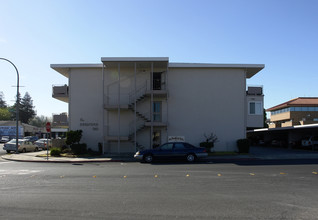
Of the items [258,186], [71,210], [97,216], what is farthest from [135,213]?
[258,186]

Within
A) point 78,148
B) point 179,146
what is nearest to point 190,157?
point 179,146

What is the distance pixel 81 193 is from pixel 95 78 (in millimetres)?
17405

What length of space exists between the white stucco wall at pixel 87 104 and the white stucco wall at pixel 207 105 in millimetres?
6474

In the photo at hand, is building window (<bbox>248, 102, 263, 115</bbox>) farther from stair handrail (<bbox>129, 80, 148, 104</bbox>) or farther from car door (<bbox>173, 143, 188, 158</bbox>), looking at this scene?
car door (<bbox>173, 143, 188, 158</bbox>)

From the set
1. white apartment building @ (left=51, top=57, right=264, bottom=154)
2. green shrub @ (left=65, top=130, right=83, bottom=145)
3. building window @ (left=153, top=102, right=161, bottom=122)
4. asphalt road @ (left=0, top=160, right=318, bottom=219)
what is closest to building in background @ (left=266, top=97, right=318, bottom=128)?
white apartment building @ (left=51, top=57, right=264, bottom=154)

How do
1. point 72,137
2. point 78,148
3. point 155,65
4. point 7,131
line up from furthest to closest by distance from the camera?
point 7,131 → point 155,65 → point 72,137 → point 78,148

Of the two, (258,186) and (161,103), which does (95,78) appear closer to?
(161,103)

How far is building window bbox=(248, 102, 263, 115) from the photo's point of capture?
2444cm

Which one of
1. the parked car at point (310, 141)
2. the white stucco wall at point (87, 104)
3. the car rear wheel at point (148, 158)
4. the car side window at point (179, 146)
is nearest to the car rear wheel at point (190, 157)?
the car side window at point (179, 146)

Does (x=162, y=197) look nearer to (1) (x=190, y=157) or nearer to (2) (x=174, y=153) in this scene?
(2) (x=174, y=153)

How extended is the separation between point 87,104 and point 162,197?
18181mm

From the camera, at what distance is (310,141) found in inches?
1177

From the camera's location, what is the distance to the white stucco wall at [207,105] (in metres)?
23.9

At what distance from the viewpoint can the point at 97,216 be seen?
5.88m
